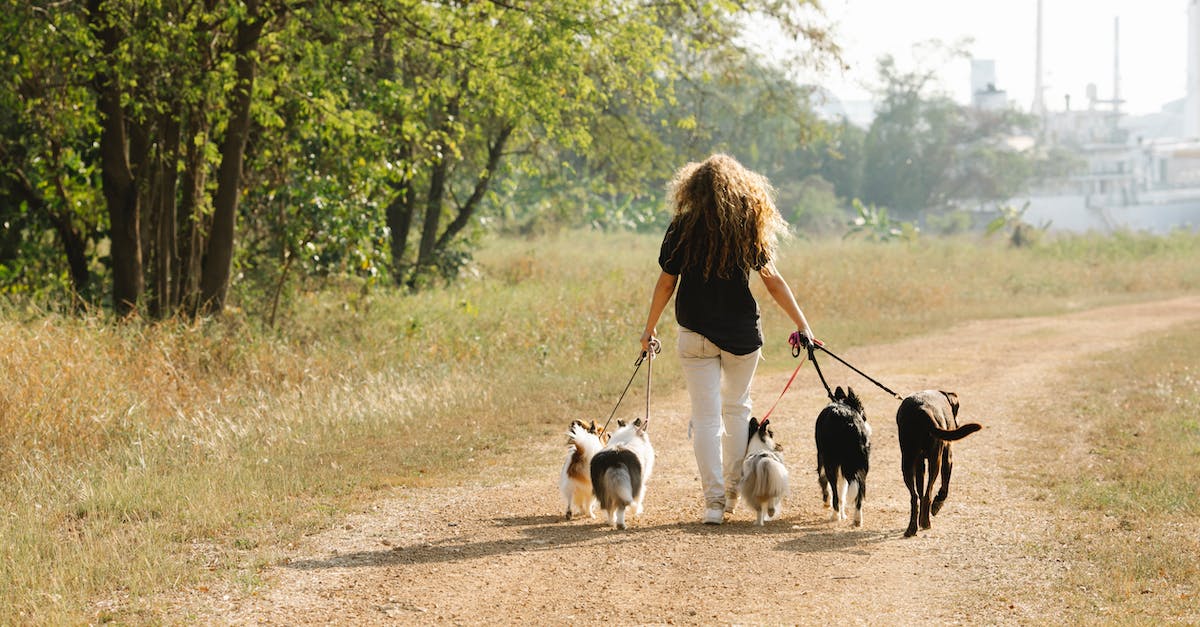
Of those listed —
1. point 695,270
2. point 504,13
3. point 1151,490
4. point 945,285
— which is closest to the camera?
point 695,270

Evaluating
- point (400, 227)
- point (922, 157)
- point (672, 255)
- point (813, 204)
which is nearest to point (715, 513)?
point (672, 255)

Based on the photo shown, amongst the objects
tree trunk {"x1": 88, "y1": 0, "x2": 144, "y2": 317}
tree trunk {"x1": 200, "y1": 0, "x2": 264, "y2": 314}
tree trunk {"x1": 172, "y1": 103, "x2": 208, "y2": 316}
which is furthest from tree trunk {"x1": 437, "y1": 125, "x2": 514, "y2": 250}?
tree trunk {"x1": 88, "y1": 0, "x2": 144, "y2": 317}

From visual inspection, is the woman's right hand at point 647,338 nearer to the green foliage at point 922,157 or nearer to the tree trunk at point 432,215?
the tree trunk at point 432,215

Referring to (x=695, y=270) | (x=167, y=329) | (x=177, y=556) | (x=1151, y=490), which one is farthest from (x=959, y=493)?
(x=167, y=329)

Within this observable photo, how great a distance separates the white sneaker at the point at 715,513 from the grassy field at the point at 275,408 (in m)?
2.00

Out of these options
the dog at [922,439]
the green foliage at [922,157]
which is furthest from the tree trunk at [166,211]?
the green foliage at [922,157]

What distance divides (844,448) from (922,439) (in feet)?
1.64

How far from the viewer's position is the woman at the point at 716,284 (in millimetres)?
6820

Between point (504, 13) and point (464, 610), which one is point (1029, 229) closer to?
point (504, 13)

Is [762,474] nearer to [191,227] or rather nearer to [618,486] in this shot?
[618,486]

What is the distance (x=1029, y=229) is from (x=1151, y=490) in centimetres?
3411

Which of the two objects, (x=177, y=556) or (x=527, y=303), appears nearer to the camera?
(x=177, y=556)

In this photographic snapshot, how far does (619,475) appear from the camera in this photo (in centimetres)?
692

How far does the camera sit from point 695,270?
691 cm
